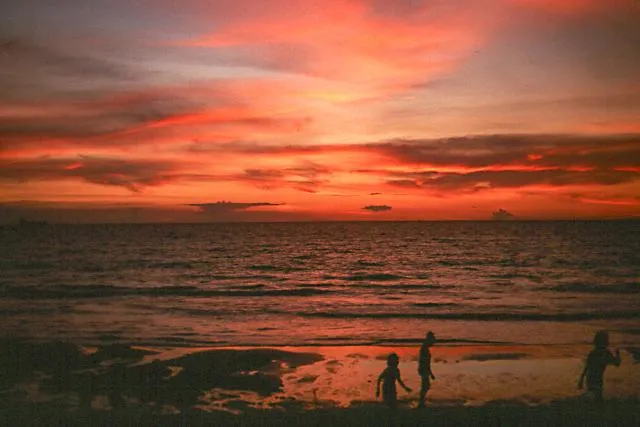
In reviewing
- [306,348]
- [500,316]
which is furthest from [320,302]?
[306,348]

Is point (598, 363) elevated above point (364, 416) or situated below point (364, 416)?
above

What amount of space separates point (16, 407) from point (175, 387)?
393cm

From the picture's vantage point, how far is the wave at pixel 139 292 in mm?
40125

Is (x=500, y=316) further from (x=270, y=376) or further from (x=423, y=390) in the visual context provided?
(x=270, y=376)

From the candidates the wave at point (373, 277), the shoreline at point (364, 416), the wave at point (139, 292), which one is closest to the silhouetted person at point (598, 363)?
the shoreline at point (364, 416)

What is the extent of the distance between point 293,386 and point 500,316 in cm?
1704

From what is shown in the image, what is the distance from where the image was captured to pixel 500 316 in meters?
30.1

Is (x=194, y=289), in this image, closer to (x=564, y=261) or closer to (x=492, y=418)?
(x=492, y=418)

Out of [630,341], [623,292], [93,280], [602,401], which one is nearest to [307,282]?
[93,280]

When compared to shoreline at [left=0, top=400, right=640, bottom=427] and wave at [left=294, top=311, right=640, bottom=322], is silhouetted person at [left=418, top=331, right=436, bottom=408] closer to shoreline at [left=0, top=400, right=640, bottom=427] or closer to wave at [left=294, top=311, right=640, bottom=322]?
shoreline at [left=0, top=400, right=640, bottom=427]

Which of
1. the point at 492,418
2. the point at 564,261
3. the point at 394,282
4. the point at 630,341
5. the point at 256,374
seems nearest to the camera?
the point at 492,418

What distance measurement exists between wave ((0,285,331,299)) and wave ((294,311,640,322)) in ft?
32.8

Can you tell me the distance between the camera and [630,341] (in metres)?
22.9

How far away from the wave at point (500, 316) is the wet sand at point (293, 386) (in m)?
7.72
